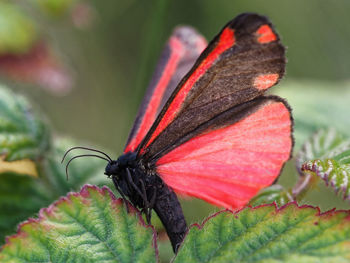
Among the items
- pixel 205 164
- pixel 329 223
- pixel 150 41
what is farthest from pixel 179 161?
pixel 150 41

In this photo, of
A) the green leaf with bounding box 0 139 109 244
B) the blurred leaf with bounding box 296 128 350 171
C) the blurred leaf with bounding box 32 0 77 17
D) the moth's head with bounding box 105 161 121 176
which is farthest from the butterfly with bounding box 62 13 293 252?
the blurred leaf with bounding box 32 0 77 17

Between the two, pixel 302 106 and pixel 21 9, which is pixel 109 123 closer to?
pixel 21 9

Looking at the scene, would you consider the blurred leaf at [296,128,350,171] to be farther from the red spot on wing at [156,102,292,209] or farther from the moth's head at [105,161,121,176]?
the moth's head at [105,161,121,176]

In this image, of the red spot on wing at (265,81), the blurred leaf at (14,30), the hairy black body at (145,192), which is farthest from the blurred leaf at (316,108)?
the blurred leaf at (14,30)

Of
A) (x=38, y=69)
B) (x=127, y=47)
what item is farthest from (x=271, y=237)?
(x=127, y=47)

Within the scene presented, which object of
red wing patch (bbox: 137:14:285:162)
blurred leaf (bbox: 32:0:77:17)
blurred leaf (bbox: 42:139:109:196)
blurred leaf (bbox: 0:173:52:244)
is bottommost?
red wing patch (bbox: 137:14:285:162)
